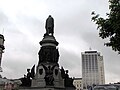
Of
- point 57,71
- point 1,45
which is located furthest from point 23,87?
point 1,45

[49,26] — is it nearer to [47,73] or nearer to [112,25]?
[47,73]

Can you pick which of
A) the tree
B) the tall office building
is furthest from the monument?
the tall office building

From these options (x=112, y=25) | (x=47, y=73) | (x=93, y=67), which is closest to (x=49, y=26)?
(x=47, y=73)

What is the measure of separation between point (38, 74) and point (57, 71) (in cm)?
244

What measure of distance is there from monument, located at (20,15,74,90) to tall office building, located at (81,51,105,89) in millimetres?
97580

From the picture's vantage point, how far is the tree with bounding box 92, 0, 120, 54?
12750 millimetres

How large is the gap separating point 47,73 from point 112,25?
16220 mm

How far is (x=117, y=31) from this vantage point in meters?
12.9

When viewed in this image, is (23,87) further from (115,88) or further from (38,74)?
(115,88)

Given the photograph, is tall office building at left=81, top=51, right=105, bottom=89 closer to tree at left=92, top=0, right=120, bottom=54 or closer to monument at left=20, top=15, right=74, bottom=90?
monument at left=20, top=15, right=74, bottom=90

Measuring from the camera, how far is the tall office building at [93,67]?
414ft

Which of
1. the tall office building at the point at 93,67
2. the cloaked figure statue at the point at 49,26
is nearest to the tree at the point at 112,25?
the cloaked figure statue at the point at 49,26

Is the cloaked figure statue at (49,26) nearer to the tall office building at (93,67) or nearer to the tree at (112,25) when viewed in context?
the tree at (112,25)

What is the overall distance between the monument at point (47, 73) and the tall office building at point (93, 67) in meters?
97.6
